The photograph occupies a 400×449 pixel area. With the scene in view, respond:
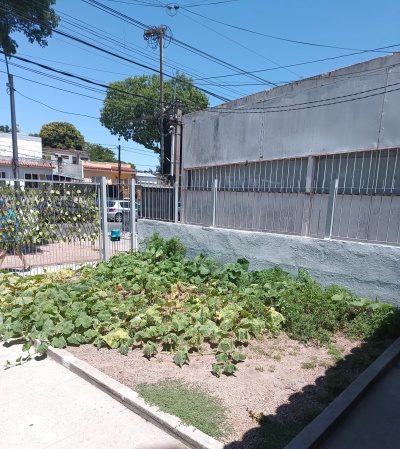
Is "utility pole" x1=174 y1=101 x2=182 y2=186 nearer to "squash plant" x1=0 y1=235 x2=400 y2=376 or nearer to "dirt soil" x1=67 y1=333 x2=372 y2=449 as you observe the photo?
"squash plant" x1=0 y1=235 x2=400 y2=376

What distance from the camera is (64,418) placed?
2.53 metres

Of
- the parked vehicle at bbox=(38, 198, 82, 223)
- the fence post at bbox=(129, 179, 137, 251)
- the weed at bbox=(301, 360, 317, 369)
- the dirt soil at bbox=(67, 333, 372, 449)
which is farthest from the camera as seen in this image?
the fence post at bbox=(129, 179, 137, 251)

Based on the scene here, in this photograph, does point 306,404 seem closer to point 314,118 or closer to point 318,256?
point 318,256

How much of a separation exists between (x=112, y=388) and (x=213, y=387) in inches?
37.4

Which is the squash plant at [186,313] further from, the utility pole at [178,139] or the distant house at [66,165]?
the distant house at [66,165]

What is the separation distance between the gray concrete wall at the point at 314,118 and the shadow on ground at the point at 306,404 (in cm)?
449

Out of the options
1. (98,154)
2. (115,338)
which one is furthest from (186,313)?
(98,154)

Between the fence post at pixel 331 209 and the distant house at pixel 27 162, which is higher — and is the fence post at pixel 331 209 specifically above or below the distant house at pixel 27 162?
below

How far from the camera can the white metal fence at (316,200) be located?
218 inches

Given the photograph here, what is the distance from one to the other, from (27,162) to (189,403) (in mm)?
28904

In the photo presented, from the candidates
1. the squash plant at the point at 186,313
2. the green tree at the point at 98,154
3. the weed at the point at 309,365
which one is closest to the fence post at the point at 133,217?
the squash plant at the point at 186,313

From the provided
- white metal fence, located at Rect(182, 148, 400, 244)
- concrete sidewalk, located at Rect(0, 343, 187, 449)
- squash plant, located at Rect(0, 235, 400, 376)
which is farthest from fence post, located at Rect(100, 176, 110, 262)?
concrete sidewalk, located at Rect(0, 343, 187, 449)

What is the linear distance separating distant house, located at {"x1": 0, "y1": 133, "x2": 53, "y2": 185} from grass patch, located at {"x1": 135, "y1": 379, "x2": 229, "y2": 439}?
20640mm

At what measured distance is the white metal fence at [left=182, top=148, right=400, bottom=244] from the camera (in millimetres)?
5531
